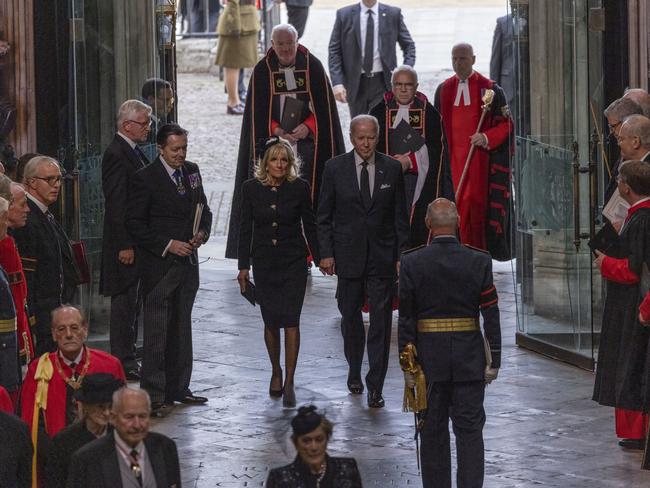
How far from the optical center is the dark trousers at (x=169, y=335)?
11602 millimetres

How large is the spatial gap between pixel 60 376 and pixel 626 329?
324 centimetres

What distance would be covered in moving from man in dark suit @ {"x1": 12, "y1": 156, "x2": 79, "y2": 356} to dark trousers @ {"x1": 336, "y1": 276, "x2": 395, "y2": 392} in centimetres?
206

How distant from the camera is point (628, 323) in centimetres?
1045

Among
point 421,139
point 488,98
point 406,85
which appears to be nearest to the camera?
point 406,85

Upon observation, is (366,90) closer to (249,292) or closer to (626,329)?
(249,292)

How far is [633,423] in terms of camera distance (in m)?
10.6

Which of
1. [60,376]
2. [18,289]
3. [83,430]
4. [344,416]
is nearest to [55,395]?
[60,376]

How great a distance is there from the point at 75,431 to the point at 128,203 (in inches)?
144

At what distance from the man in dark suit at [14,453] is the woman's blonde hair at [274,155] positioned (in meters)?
3.93

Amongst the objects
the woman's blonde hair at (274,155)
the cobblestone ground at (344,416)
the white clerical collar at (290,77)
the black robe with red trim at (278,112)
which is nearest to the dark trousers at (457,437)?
the cobblestone ground at (344,416)

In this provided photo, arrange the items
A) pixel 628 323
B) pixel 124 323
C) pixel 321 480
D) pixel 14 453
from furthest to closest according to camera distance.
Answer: pixel 124 323, pixel 628 323, pixel 14 453, pixel 321 480

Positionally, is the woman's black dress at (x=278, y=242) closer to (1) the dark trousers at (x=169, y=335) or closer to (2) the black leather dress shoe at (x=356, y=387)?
(1) the dark trousers at (x=169, y=335)

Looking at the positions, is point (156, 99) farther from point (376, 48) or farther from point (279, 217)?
point (376, 48)

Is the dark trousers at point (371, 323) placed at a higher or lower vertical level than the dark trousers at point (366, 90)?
lower
